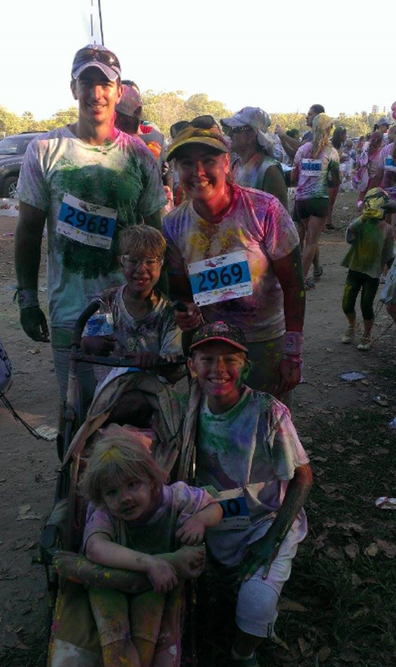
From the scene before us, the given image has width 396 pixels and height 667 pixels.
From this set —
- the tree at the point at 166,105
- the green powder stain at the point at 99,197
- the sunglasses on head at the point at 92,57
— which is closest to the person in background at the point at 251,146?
the green powder stain at the point at 99,197

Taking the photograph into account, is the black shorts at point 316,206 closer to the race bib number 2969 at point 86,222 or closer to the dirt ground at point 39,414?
the dirt ground at point 39,414

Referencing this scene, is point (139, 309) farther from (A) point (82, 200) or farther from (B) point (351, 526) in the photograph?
(B) point (351, 526)

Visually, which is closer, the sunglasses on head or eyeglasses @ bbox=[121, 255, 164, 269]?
eyeglasses @ bbox=[121, 255, 164, 269]

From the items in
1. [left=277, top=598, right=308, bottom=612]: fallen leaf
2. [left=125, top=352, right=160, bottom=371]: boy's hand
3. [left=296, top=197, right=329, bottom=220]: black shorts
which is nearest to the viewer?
[left=125, top=352, right=160, bottom=371]: boy's hand

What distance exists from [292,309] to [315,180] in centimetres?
539

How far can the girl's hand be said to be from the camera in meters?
1.97

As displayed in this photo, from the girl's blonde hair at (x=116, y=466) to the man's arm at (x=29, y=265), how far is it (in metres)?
1.31

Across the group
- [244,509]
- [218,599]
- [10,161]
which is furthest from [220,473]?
[10,161]

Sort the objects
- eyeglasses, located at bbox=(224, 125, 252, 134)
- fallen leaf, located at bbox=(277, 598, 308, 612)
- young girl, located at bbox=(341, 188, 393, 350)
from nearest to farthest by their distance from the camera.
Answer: fallen leaf, located at bbox=(277, 598, 308, 612), eyeglasses, located at bbox=(224, 125, 252, 134), young girl, located at bbox=(341, 188, 393, 350)

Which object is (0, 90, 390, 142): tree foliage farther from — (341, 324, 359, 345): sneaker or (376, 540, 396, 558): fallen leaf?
(376, 540, 396, 558): fallen leaf

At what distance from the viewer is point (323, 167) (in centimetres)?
797

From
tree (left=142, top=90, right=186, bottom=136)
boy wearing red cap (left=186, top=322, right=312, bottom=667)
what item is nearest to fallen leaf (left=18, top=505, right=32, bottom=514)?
boy wearing red cap (left=186, top=322, right=312, bottom=667)

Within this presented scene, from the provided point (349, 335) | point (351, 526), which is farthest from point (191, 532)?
point (349, 335)

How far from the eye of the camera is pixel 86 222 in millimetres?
3033
